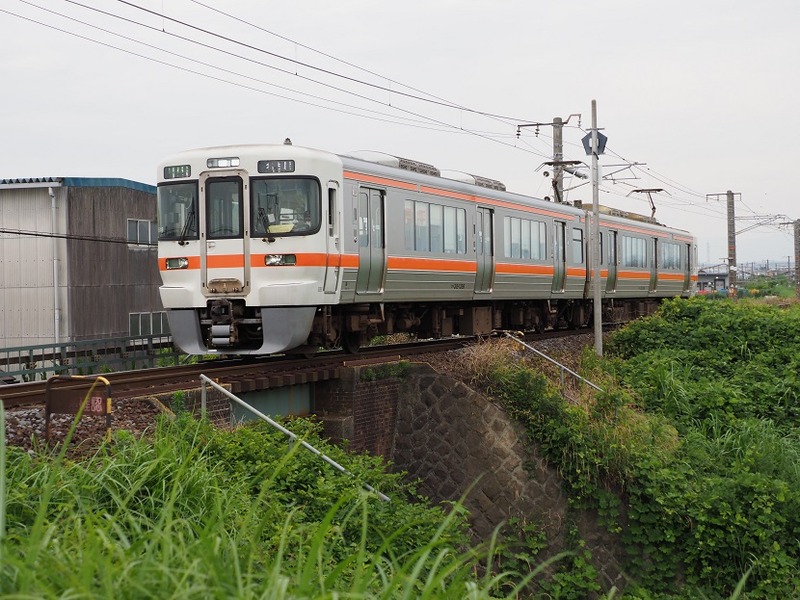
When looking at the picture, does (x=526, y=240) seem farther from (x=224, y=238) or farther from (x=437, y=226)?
(x=224, y=238)

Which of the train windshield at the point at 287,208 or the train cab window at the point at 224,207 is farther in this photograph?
the train cab window at the point at 224,207

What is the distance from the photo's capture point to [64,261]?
23.8 metres

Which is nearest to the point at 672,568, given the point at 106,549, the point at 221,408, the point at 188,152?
the point at 221,408

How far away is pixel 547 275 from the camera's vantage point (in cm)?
2234

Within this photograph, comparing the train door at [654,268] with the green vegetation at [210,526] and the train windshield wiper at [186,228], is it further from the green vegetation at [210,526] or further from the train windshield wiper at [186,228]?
the train windshield wiper at [186,228]

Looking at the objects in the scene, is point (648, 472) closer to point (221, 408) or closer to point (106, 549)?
point (221, 408)

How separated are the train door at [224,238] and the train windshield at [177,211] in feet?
0.71

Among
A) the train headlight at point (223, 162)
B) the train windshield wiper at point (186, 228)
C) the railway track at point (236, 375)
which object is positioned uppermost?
the train headlight at point (223, 162)

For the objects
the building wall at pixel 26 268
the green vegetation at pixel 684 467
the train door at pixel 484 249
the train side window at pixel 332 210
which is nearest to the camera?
the green vegetation at pixel 684 467

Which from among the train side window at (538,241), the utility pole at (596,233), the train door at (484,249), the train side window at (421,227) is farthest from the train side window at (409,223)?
the train side window at (538,241)

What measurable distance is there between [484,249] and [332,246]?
5.68 meters

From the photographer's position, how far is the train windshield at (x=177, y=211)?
14281 millimetres

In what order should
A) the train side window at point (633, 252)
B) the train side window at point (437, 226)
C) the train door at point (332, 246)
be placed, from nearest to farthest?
the train door at point (332, 246) → the train side window at point (437, 226) → the train side window at point (633, 252)

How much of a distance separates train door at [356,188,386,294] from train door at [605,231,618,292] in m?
11.5
